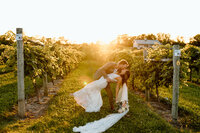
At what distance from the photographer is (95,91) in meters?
6.06

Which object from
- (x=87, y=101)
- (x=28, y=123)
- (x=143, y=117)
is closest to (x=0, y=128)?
(x=28, y=123)

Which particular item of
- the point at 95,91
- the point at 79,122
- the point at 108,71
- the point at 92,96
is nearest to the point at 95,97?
the point at 92,96

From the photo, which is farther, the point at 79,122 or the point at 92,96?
the point at 92,96

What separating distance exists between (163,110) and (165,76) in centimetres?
162

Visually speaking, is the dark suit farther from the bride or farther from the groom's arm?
the bride

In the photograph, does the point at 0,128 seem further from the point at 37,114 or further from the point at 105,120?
the point at 105,120

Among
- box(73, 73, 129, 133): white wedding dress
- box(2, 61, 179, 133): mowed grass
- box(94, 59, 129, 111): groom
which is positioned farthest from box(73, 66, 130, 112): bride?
box(2, 61, 179, 133): mowed grass

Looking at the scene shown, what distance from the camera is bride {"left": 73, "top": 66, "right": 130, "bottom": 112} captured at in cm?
582

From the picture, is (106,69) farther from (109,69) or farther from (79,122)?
(79,122)

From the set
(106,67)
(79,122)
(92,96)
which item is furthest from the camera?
(92,96)

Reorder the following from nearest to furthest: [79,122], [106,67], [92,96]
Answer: [79,122], [106,67], [92,96]

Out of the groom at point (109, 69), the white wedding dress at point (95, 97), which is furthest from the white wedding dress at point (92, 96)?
the groom at point (109, 69)

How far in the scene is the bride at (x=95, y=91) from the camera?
19.1 feet

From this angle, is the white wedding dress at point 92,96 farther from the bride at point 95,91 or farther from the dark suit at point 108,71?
the dark suit at point 108,71
